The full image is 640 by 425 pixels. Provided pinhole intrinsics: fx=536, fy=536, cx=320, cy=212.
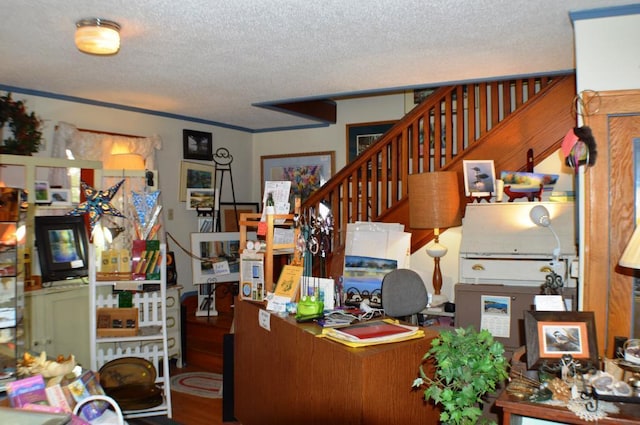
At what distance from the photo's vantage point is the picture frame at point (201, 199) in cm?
616

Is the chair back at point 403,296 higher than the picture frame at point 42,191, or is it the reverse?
the picture frame at point 42,191

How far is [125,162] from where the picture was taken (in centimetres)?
512

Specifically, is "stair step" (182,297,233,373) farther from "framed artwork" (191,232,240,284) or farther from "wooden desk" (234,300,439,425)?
"wooden desk" (234,300,439,425)

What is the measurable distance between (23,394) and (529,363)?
1.93 m

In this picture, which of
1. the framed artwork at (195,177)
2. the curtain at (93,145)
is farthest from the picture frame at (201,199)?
the curtain at (93,145)

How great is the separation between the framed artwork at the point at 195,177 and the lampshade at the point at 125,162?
0.92 m

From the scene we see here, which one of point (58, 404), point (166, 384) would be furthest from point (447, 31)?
point (166, 384)

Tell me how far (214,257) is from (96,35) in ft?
11.4

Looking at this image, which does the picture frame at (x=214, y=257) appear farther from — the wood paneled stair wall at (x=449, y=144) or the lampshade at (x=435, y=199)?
the lampshade at (x=435, y=199)

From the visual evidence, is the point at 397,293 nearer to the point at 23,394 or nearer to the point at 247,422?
the point at 247,422

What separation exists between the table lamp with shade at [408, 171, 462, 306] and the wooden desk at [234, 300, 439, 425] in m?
1.50

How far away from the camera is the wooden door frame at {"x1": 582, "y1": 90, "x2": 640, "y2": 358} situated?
109 inches

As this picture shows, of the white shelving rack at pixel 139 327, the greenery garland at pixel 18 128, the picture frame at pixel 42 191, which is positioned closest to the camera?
the white shelving rack at pixel 139 327

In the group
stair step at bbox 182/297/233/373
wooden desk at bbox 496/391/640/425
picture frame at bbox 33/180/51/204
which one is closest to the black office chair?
wooden desk at bbox 496/391/640/425
